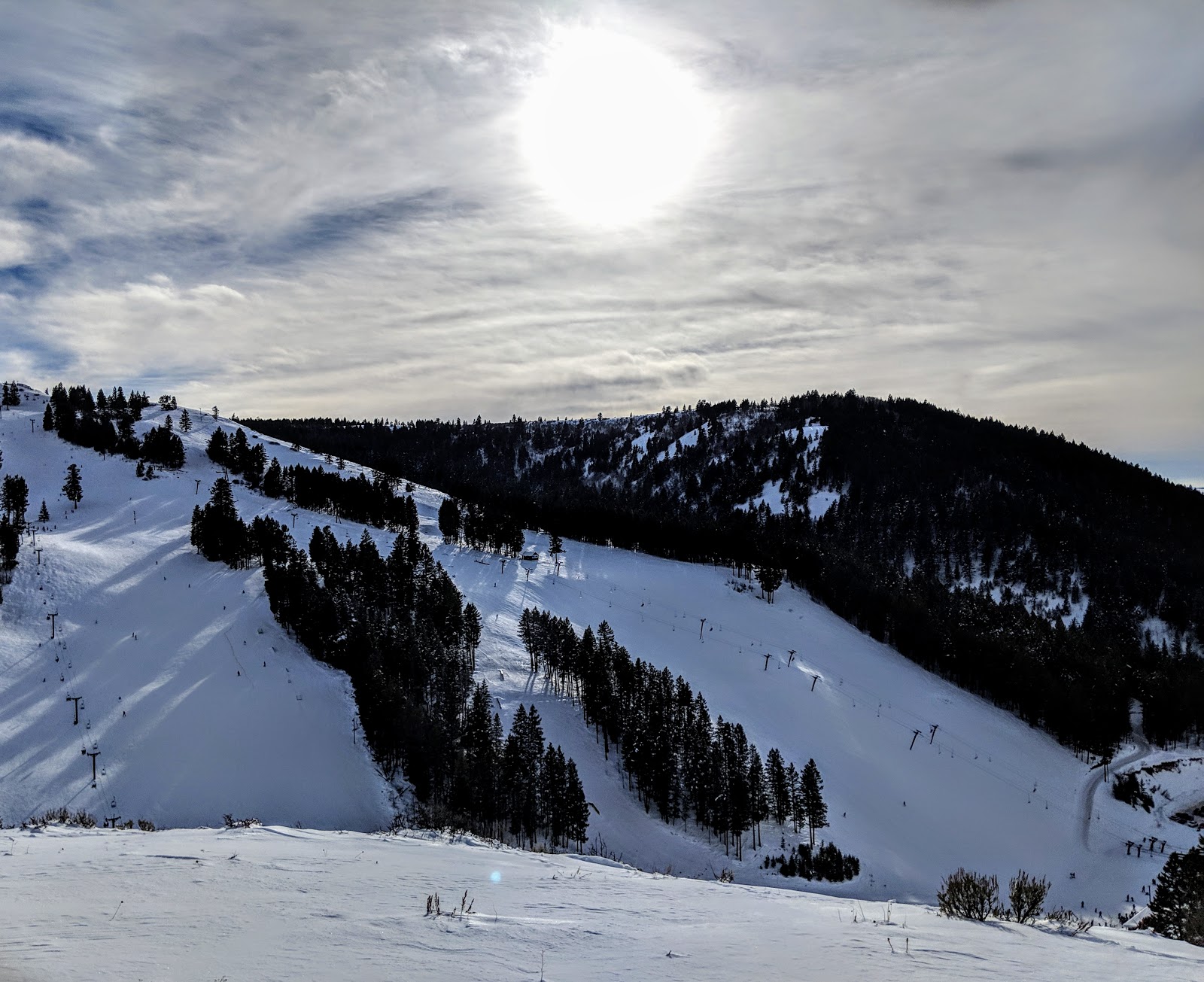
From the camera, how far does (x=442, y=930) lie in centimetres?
1109

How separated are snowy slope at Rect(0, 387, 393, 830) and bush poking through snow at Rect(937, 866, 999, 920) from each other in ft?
167

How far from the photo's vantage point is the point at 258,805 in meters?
56.2

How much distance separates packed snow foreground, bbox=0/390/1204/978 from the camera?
35.8 ft

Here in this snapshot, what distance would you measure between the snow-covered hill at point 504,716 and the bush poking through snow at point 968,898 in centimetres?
4856

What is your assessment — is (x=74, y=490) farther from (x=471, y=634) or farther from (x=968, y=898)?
(x=968, y=898)

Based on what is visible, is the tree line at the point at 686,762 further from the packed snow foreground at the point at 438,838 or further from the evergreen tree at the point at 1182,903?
the evergreen tree at the point at 1182,903

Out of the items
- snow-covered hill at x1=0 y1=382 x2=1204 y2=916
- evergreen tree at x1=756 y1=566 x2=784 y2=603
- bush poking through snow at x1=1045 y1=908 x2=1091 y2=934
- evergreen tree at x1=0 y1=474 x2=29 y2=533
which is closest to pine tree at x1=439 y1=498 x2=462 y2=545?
snow-covered hill at x1=0 y1=382 x2=1204 y2=916

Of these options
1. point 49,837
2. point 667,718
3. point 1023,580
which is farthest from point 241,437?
point 1023,580

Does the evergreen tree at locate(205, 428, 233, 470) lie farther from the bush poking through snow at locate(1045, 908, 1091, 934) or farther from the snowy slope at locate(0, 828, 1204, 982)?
the bush poking through snow at locate(1045, 908, 1091, 934)

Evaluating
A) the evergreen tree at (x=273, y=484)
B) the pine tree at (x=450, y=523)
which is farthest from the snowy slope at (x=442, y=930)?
the evergreen tree at (x=273, y=484)

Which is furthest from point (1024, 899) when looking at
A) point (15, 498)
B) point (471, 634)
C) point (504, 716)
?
point (15, 498)

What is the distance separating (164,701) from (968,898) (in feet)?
254

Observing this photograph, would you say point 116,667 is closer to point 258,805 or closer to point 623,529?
point 258,805

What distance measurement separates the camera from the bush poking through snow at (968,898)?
52.3 feet
